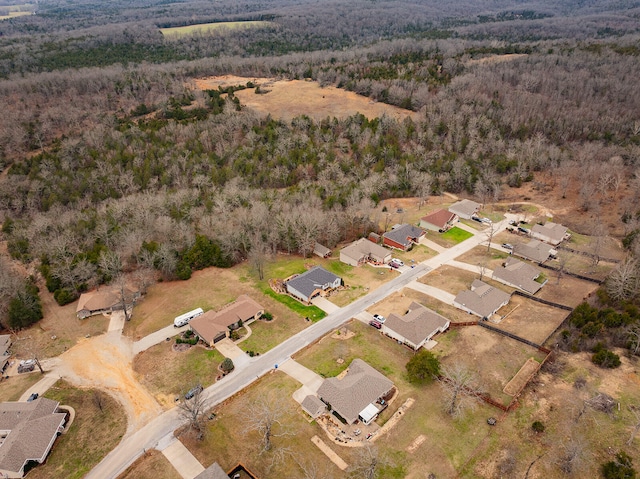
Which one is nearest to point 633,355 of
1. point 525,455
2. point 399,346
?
point 525,455

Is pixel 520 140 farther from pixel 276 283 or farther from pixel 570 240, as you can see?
pixel 276 283

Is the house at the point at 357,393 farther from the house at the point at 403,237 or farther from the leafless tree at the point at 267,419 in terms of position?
the house at the point at 403,237

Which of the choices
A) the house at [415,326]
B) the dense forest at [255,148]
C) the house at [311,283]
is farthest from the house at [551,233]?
the house at [311,283]

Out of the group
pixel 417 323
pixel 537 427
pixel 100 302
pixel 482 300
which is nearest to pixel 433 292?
pixel 482 300

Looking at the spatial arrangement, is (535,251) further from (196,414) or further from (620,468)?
(196,414)

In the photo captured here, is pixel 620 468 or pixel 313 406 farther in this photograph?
pixel 313 406

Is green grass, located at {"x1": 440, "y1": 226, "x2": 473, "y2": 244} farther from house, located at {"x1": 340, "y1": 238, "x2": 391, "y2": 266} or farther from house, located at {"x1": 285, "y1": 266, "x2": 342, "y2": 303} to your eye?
house, located at {"x1": 285, "y1": 266, "x2": 342, "y2": 303}

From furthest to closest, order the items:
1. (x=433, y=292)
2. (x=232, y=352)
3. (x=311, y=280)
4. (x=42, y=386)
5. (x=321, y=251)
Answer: (x=321, y=251) < (x=311, y=280) < (x=433, y=292) < (x=232, y=352) < (x=42, y=386)
